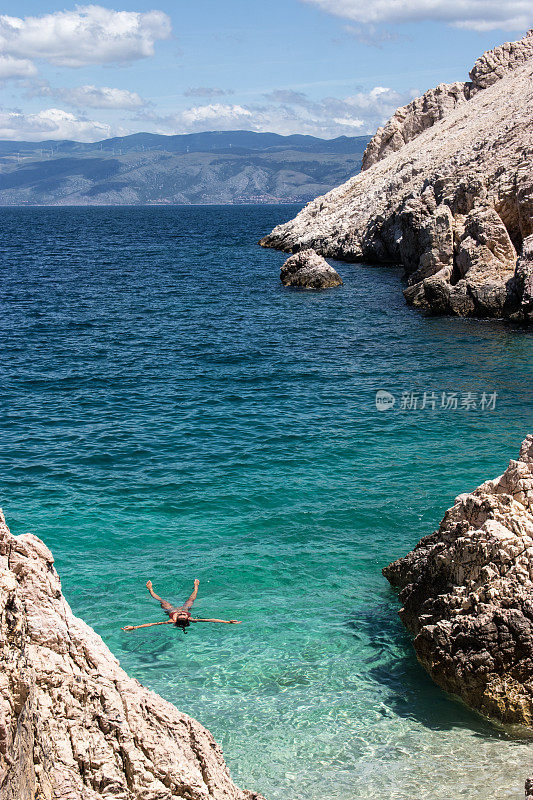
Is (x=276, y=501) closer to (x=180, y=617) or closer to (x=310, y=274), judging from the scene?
(x=180, y=617)

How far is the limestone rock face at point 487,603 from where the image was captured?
9.79 metres

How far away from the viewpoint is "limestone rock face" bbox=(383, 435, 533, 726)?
9.79 metres

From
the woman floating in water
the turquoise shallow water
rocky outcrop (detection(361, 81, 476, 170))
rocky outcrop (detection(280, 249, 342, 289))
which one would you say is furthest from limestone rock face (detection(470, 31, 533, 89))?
the woman floating in water

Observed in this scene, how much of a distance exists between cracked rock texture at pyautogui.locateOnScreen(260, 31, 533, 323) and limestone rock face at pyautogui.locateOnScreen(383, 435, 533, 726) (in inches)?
1070

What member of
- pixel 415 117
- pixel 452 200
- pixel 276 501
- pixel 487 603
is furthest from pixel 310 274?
pixel 487 603

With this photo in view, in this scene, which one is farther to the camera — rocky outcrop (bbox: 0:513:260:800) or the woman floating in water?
the woman floating in water

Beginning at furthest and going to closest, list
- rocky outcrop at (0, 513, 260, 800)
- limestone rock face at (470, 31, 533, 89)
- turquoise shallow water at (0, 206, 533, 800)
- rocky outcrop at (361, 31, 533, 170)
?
rocky outcrop at (361, 31, 533, 170) < limestone rock face at (470, 31, 533, 89) < turquoise shallow water at (0, 206, 533, 800) < rocky outcrop at (0, 513, 260, 800)

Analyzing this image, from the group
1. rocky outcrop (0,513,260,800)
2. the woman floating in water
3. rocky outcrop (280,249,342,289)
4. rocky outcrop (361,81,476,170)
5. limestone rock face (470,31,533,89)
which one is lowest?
the woman floating in water

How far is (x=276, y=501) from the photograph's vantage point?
59.4 ft

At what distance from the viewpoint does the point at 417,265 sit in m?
52.7

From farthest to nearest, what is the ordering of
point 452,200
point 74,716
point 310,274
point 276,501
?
point 310,274, point 452,200, point 276,501, point 74,716

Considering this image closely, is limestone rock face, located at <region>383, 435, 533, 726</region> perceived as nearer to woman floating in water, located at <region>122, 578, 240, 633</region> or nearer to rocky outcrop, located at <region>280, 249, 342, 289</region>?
woman floating in water, located at <region>122, 578, 240, 633</region>

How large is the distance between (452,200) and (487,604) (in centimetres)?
3992

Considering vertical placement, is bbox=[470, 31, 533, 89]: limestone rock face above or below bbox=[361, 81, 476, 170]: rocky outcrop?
above
